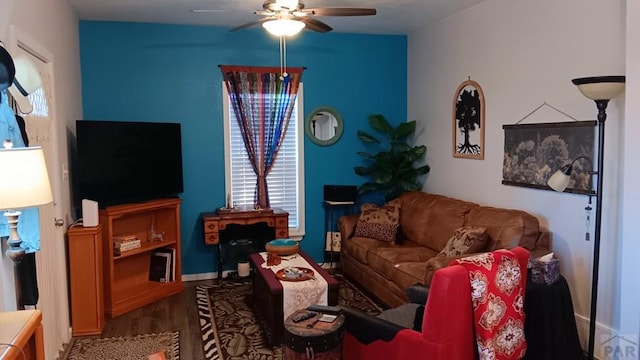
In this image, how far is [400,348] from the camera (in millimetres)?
2576

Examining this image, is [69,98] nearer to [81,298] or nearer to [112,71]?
[112,71]

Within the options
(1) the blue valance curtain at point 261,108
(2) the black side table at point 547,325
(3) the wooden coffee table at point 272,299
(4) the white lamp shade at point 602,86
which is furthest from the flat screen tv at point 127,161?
(4) the white lamp shade at point 602,86

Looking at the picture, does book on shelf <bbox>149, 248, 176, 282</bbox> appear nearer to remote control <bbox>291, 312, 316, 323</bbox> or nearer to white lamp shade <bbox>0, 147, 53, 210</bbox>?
remote control <bbox>291, 312, 316, 323</bbox>

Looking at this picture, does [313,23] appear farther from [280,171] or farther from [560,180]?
[280,171]

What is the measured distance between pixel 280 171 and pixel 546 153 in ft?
9.71

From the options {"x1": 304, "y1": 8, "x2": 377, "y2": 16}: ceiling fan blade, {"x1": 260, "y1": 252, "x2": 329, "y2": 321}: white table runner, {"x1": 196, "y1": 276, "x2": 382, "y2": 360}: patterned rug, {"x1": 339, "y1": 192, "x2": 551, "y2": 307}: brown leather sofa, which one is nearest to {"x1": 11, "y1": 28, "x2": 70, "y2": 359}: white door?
{"x1": 196, "y1": 276, "x2": 382, "y2": 360}: patterned rug

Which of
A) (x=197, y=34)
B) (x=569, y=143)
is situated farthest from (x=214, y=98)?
(x=569, y=143)

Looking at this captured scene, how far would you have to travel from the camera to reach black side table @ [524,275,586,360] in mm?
2998

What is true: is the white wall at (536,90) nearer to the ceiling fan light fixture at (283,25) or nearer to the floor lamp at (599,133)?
the floor lamp at (599,133)

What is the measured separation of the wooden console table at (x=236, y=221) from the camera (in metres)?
5.16

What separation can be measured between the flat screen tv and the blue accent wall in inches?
7.0

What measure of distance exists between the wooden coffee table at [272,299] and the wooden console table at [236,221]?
3.59 ft

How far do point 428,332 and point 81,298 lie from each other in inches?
115

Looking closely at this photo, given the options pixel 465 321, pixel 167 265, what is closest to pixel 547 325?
pixel 465 321
